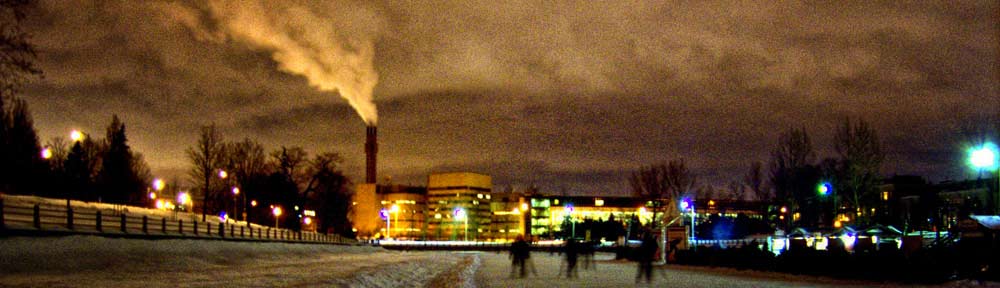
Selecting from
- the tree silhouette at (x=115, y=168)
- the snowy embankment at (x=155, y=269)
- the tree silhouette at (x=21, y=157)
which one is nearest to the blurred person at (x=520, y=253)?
the snowy embankment at (x=155, y=269)

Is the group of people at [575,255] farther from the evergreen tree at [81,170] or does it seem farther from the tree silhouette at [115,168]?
the tree silhouette at [115,168]

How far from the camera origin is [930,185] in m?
137

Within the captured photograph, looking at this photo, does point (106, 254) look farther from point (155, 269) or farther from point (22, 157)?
point (22, 157)

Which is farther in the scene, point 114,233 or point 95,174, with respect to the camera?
point 95,174

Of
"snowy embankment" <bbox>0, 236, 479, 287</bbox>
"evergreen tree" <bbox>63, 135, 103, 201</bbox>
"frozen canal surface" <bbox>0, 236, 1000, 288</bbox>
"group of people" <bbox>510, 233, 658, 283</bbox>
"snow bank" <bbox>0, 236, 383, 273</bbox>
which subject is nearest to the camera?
"snowy embankment" <bbox>0, 236, 479, 287</bbox>

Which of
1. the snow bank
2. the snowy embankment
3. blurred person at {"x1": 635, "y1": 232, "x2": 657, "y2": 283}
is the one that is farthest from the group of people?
the snow bank

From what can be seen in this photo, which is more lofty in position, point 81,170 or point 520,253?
point 81,170

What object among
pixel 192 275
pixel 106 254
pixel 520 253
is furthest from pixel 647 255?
pixel 106 254

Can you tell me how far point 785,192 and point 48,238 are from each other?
257 feet

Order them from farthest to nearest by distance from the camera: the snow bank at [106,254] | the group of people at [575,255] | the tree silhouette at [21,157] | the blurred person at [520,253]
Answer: the tree silhouette at [21,157], the blurred person at [520,253], the snow bank at [106,254], the group of people at [575,255]

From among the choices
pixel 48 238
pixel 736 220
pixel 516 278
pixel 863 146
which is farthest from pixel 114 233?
pixel 736 220

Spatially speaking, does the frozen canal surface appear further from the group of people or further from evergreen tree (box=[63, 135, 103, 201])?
evergreen tree (box=[63, 135, 103, 201])

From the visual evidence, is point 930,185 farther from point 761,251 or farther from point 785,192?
point 761,251

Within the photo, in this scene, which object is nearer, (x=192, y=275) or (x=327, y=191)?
(x=192, y=275)
